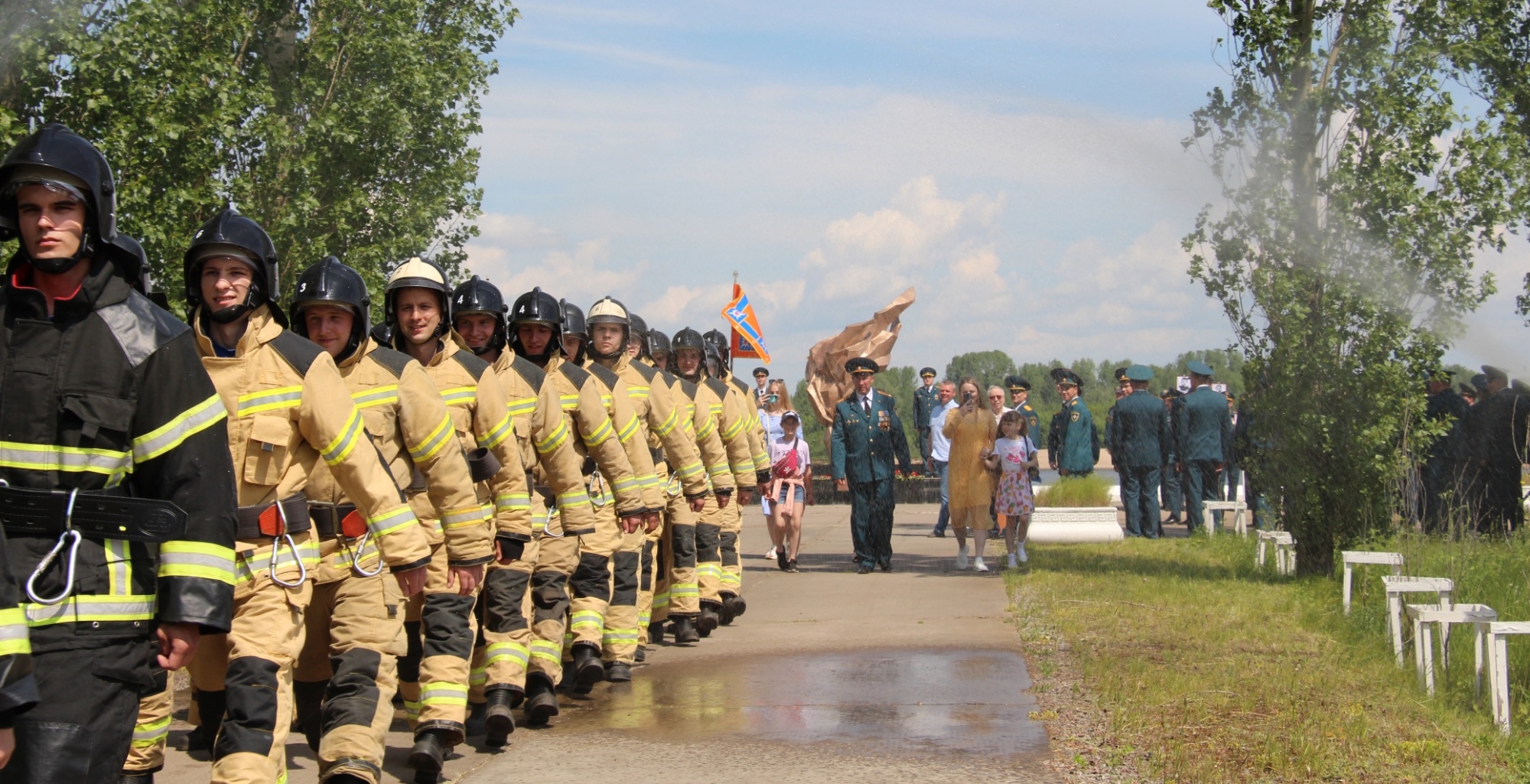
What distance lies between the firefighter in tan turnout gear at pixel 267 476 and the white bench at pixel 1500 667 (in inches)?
182

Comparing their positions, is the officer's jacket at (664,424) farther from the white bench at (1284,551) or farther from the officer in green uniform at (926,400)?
the officer in green uniform at (926,400)

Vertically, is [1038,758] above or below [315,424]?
below

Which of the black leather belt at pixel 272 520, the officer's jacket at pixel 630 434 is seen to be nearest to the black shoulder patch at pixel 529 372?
the officer's jacket at pixel 630 434

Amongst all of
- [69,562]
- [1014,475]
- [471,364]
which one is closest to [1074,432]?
[1014,475]

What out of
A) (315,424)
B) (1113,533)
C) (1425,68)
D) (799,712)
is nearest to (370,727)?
(315,424)

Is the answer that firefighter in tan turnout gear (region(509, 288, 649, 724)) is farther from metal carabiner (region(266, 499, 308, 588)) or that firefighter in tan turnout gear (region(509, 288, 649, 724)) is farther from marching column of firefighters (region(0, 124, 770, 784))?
metal carabiner (region(266, 499, 308, 588))

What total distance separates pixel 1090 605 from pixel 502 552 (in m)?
5.57

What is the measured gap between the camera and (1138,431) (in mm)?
18078

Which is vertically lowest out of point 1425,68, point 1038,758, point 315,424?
point 1038,758

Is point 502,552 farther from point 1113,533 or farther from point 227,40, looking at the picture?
point 1113,533

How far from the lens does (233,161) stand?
1502cm

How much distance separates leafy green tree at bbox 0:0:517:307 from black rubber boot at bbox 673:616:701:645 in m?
4.69

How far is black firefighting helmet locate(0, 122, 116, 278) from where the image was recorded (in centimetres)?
354

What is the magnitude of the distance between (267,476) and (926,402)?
1804 centimetres
